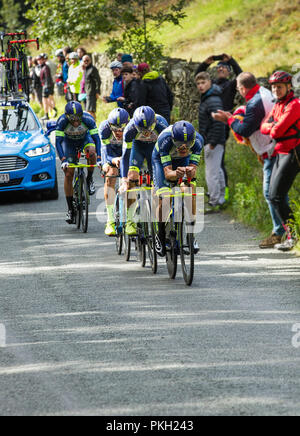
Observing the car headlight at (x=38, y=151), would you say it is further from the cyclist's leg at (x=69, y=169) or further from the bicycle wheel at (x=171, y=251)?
the bicycle wheel at (x=171, y=251)

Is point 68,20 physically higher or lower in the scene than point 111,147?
higher

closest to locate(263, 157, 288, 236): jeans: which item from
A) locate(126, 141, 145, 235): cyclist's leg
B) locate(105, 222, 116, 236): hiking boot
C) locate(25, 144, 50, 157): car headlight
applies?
locate(126, 141, 145, 235): cyclist's leg

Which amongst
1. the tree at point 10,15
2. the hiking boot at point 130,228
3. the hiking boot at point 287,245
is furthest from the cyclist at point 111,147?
the tree at point 10,15

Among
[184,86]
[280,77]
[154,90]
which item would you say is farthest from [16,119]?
[280,77]

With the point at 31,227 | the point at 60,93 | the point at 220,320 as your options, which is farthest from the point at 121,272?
the point at 60,93

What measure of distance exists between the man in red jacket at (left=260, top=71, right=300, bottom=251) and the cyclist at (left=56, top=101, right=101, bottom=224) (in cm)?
317

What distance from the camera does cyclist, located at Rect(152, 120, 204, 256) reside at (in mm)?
9883

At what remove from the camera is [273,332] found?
317 inches

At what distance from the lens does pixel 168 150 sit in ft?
33.3

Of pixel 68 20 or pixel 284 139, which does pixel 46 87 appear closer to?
pixel 68 20

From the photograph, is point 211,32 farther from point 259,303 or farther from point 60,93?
point 259,303

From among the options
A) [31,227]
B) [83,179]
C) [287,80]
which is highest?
[287,80]

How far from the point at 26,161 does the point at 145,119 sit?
6672mm
